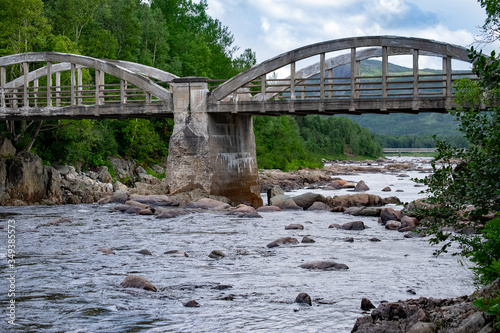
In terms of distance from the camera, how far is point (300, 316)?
8898 millimetres

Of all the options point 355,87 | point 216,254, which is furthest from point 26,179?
point 216,254

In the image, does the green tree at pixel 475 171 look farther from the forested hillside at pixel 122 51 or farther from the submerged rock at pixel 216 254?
the forested hillside at pixel 122 51

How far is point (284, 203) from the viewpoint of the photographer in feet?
87.2

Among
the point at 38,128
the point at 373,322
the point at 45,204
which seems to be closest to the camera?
the point at 373,322

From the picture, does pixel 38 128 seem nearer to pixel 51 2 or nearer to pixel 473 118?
pixel 51 2

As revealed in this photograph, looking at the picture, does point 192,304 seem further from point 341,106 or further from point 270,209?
point 341,106

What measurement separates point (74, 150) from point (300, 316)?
30.0m

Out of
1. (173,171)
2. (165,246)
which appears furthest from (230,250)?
(173,171)

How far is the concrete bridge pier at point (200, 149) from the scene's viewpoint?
2633 centimetres

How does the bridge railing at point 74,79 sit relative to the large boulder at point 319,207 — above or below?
above

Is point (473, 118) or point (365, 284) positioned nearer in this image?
point (473, 118)

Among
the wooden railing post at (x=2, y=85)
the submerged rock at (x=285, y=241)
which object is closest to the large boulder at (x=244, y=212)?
the submerged rock at (x=285, y=241)

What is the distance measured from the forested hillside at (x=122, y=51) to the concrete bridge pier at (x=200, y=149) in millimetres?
10417

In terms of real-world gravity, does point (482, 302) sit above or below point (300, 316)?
above
